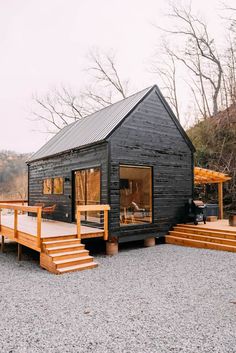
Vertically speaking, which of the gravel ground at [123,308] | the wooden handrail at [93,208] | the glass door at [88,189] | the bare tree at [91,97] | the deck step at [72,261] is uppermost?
the bare tree at [91,97]

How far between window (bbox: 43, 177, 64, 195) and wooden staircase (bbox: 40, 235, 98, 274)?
3928mm

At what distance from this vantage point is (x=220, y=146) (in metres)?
16.9

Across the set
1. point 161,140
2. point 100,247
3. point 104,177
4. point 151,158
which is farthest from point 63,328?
point 161,140

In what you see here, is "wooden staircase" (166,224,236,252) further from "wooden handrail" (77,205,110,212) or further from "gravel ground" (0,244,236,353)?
"wooden handrail" (77,205,110,212)

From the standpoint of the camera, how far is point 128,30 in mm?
19344

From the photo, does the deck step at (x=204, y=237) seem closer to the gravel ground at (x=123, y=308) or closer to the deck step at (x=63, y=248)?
the gravel ground at (x=123, y=308)

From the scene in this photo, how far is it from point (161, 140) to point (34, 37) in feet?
39.2

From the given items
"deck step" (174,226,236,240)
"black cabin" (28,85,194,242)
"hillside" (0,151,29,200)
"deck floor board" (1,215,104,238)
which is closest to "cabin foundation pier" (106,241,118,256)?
"black cabin" (28,85,194,242)

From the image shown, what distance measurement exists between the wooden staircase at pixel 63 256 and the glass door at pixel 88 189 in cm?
179

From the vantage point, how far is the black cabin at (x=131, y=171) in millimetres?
8320

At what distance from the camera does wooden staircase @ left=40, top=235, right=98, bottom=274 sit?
20.5 feet

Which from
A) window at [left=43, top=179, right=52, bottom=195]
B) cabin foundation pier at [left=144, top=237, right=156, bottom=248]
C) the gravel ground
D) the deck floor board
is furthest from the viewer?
window at [left=43, top=179, right=52, bottom=195]

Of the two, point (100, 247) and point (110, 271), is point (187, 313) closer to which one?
point (110, 271)

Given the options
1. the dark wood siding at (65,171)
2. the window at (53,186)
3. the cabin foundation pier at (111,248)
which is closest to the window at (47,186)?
the window at (53,186)
